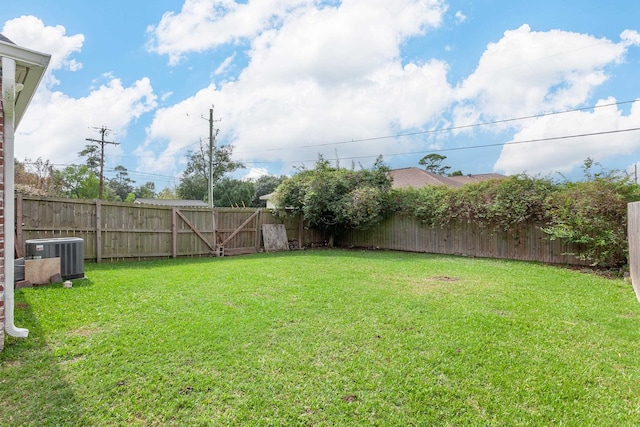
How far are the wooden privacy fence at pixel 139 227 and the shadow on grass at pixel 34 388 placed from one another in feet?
16.0

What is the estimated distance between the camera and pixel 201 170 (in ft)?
116

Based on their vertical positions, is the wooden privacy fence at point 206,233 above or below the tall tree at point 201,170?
below

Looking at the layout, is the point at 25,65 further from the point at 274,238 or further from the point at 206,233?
the point at 274,238

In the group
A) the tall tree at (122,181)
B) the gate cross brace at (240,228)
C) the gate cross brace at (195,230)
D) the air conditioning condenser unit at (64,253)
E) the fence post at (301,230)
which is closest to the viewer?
the air conditioning condenser unit at (64,253)

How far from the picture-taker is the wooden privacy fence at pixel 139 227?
25.1ft

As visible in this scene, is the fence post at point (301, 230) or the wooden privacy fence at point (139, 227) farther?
the fence post at point (301, 230)

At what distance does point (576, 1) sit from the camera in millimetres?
8625

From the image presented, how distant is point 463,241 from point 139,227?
10334 mm

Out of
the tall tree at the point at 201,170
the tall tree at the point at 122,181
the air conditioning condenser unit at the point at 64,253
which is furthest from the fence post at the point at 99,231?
the tall tree at the point at 122,181

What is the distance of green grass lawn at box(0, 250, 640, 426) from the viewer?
2.27 m

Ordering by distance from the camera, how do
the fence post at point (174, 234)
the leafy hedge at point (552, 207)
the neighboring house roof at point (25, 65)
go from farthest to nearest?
1. the fence post at point (174, 234)
2. the leafy hedge at point (552, 207)
3. the neighboring house roof at point (25, 65)

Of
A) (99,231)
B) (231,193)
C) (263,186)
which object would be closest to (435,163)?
(263,186)

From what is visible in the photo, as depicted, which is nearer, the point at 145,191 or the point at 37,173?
the point at 37,173

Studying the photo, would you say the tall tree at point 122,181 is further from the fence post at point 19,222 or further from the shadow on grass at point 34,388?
the shadow on grass at point 34,388
